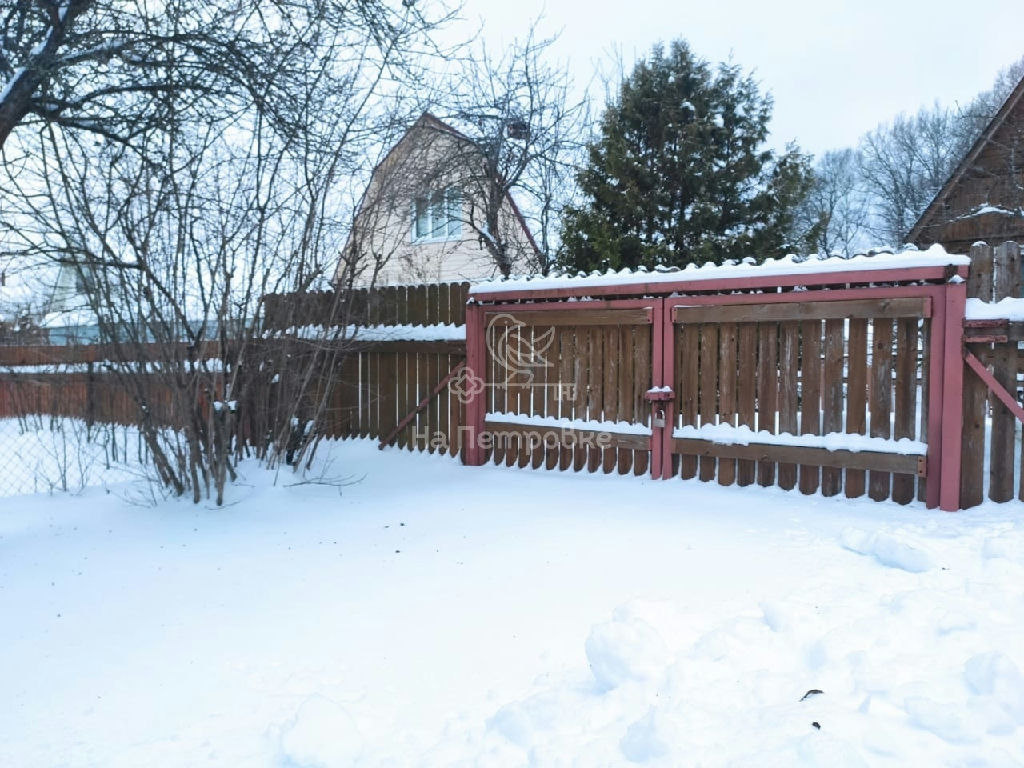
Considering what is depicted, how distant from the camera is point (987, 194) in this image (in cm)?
1320

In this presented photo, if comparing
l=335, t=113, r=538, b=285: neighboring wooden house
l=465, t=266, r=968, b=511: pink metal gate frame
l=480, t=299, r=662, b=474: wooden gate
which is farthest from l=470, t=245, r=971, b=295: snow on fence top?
l=335, t=113, r=538, b=285: neighboring wooden house

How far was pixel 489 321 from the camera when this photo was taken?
280 inches

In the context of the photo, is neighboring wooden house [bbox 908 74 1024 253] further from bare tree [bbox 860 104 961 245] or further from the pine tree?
bare tree [bbox 860 104 961 245]

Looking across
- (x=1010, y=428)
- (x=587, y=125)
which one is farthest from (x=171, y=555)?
(x=587, y=125)

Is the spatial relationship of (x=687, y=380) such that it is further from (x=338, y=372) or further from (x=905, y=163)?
(x=905, y=163)

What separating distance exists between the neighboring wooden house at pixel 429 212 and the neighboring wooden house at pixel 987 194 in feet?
24.7

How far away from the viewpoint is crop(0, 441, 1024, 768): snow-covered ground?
2.40 metres

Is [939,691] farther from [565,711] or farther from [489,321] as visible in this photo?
[489,321]

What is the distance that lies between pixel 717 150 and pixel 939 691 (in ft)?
36.0

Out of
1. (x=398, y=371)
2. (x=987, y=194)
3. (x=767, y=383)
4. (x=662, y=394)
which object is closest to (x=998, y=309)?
(x=767, y=383)

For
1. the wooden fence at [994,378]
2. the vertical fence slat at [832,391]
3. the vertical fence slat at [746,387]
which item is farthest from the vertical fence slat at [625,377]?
the wooden fence at [994,378]

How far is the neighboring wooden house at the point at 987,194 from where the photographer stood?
12.4 meters

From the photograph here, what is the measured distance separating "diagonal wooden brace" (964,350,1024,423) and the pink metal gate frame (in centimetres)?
6

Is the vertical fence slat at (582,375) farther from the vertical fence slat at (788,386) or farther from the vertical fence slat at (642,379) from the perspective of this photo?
the vertical fence slat at (788,386)
